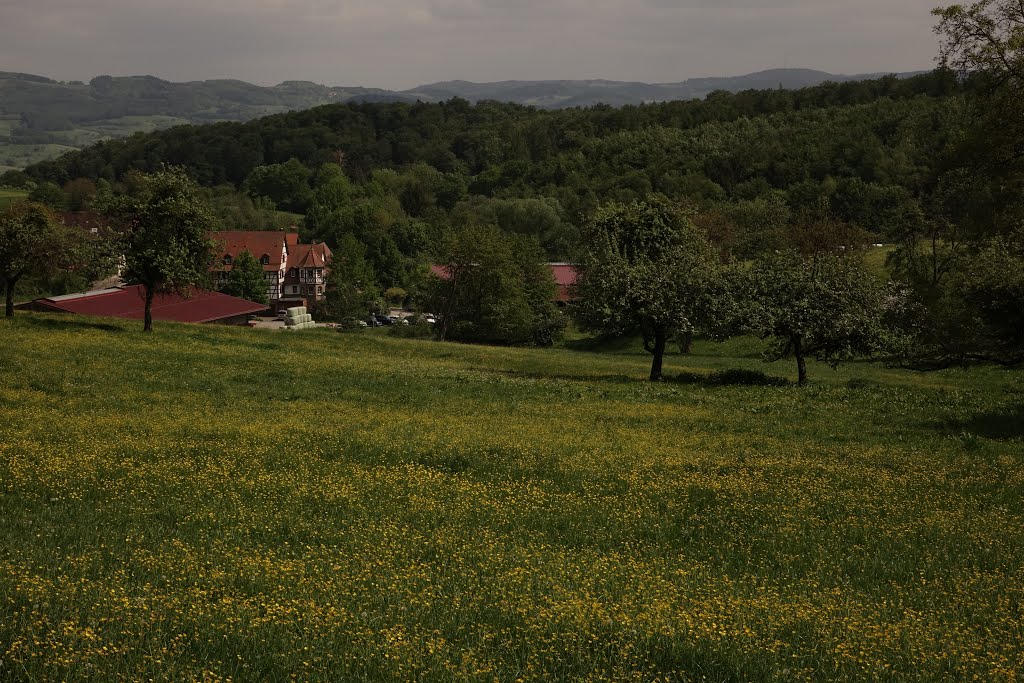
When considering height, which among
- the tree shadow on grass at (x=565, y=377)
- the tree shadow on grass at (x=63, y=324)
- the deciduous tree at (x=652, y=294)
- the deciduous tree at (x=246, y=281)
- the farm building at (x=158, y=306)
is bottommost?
the deciduous tree at (x=246, y=281)

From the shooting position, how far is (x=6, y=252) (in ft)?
147

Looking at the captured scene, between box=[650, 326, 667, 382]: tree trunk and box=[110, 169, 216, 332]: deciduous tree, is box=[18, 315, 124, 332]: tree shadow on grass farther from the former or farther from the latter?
box=[650, 326, 667, 382]: tree trunk

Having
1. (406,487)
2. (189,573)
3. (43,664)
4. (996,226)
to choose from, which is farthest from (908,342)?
(43,664)

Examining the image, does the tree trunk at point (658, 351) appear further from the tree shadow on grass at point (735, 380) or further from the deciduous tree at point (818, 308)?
the deciduous tree at point (818, 308)

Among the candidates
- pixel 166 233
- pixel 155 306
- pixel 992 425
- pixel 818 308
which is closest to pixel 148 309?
pixel 166 233

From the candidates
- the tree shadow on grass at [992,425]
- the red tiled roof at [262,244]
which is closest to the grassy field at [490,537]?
the tree shadow on grass at [992,425]

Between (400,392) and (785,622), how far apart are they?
941 inches

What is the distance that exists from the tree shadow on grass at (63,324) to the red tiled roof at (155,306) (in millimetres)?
27005

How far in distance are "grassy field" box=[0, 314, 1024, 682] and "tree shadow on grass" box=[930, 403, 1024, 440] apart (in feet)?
0.78

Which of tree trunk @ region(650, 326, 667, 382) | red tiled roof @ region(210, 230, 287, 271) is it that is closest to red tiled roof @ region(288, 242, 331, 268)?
red tiled roof @ region(210, 230, 287, 271)

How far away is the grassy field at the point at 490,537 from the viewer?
414 inches

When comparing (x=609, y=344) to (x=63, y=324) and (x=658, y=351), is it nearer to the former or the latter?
(x=658, y=351)

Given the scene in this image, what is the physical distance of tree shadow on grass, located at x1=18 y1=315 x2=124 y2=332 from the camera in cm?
4266

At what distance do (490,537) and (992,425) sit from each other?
68.4 feet
